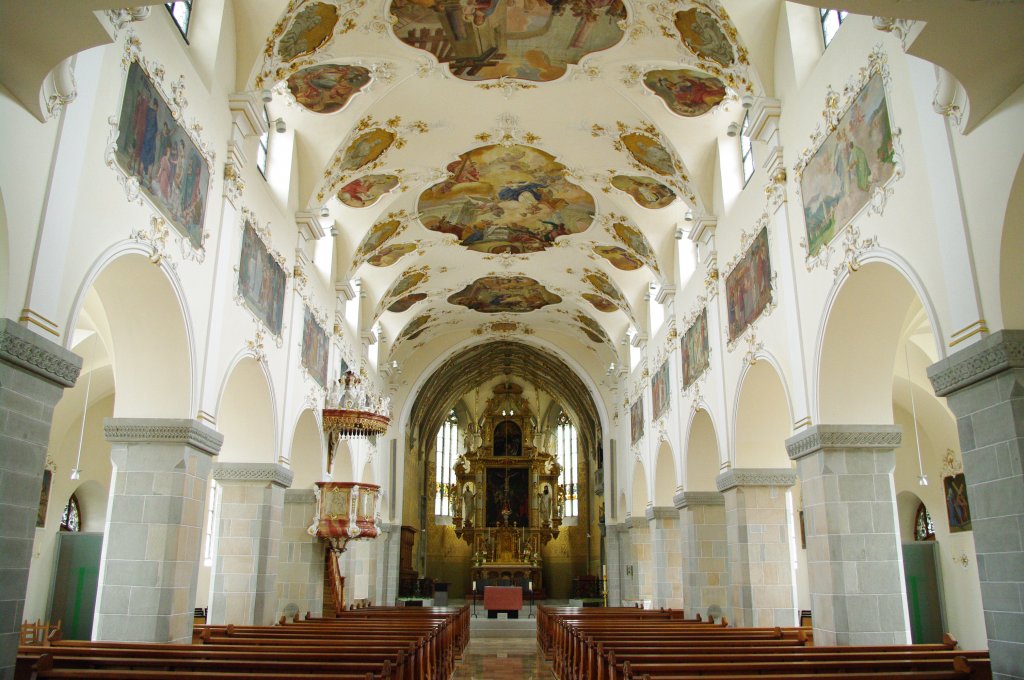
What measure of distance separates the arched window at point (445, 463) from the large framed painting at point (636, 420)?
51.1 feet

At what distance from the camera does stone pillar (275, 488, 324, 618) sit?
16375 mm

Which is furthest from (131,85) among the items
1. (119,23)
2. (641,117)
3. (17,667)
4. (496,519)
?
(496,519)

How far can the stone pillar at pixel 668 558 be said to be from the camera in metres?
20.0

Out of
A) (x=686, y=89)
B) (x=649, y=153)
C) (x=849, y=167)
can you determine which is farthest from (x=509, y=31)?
→ (x=849, y=167)

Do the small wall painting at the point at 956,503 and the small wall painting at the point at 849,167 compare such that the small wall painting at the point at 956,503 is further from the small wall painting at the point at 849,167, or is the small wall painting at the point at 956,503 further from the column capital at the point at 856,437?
the small wall painting at the point at 849,167

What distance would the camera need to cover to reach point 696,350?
55.3ft

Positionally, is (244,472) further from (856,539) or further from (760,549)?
(856,539)

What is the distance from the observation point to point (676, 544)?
797 inches

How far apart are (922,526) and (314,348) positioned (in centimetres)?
1469

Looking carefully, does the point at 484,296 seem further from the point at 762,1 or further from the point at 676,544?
the point at 762,1

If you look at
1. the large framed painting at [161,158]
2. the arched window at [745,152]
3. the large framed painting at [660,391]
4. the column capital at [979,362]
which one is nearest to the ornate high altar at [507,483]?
the large framed painting at [660,391]

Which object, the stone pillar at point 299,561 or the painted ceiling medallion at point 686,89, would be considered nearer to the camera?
the painted ceiling medallion at point 686,89

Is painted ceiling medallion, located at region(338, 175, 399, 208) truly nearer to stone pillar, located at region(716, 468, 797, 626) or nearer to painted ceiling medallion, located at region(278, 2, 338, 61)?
painted ceiling medallion, located at region(278, 2, 338, 61)

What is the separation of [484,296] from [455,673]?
14061 mm
